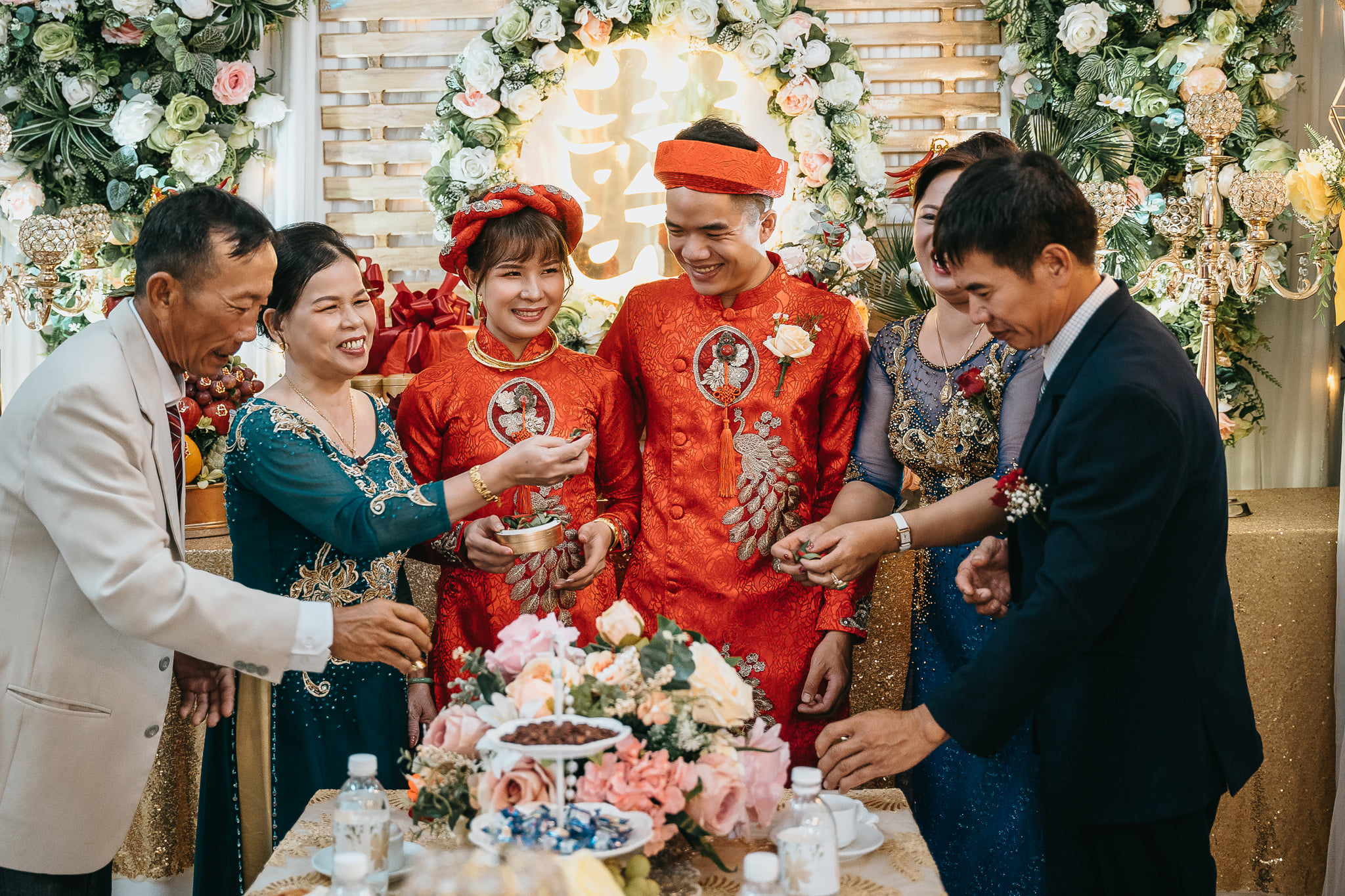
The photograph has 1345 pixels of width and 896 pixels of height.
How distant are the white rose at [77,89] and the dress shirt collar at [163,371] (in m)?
2.14

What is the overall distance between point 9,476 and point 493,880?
1.25 metres

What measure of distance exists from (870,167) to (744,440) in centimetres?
128

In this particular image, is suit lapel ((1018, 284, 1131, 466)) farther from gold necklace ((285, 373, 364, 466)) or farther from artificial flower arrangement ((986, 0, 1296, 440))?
artificial flower arrangement ((986, 0, 1296, 440))

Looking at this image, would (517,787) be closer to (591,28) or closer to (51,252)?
(591,28)

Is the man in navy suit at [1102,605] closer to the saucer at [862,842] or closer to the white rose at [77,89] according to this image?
the saucer at [862,842]

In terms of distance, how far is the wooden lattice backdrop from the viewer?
3.86 metres

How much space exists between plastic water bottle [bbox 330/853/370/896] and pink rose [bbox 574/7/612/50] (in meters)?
2.78

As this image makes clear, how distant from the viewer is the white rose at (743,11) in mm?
3436

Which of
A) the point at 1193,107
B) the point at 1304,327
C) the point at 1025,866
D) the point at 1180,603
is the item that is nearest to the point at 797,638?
the point at 1025,866

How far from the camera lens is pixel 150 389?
76.1 inches

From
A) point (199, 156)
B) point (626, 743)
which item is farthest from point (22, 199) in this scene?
point (626, 743)

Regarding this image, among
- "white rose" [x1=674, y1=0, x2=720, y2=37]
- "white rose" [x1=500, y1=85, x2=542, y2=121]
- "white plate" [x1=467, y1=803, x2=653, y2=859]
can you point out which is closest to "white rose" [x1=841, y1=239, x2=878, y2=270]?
"white rose" [x1=674, y1=0, x2=720, y2=37]

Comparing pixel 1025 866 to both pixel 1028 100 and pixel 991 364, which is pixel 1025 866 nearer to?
pixel 991 364

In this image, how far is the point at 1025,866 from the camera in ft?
7.48
